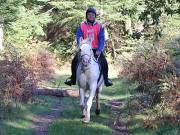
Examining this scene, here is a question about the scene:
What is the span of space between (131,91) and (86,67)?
804 cm

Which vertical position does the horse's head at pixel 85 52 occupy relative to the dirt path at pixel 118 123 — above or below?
above

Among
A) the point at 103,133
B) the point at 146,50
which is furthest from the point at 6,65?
the point at 146,50

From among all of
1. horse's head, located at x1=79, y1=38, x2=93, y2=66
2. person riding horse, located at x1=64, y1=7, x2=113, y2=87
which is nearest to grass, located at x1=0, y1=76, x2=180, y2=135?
person riding horse, located at x1=64, y1=7, x2=113, y2=87

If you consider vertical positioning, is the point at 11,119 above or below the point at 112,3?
below

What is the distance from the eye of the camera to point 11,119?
12789mm

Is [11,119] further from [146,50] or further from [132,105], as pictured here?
[146,50]

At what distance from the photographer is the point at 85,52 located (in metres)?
12.6

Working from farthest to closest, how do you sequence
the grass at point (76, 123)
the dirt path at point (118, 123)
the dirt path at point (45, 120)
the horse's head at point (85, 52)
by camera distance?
the horse's head at point (85, 52) < the dirt path at point (118, 123) < the dirt path at point (45, 120) < the grass at point (76, 123)

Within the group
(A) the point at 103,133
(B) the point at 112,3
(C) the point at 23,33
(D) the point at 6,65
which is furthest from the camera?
(B) the point at 112,3

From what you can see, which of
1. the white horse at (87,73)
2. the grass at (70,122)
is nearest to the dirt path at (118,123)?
the grass at (70,122)

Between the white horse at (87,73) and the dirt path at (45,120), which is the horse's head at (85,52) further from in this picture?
the dirt path at (45,120)

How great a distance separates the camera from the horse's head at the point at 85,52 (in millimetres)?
12633

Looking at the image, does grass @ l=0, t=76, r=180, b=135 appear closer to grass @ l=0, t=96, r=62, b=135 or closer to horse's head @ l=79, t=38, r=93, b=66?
grass @ l=0, t=96, r=62, b=135

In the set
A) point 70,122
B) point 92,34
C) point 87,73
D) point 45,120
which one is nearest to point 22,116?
point 45,120
